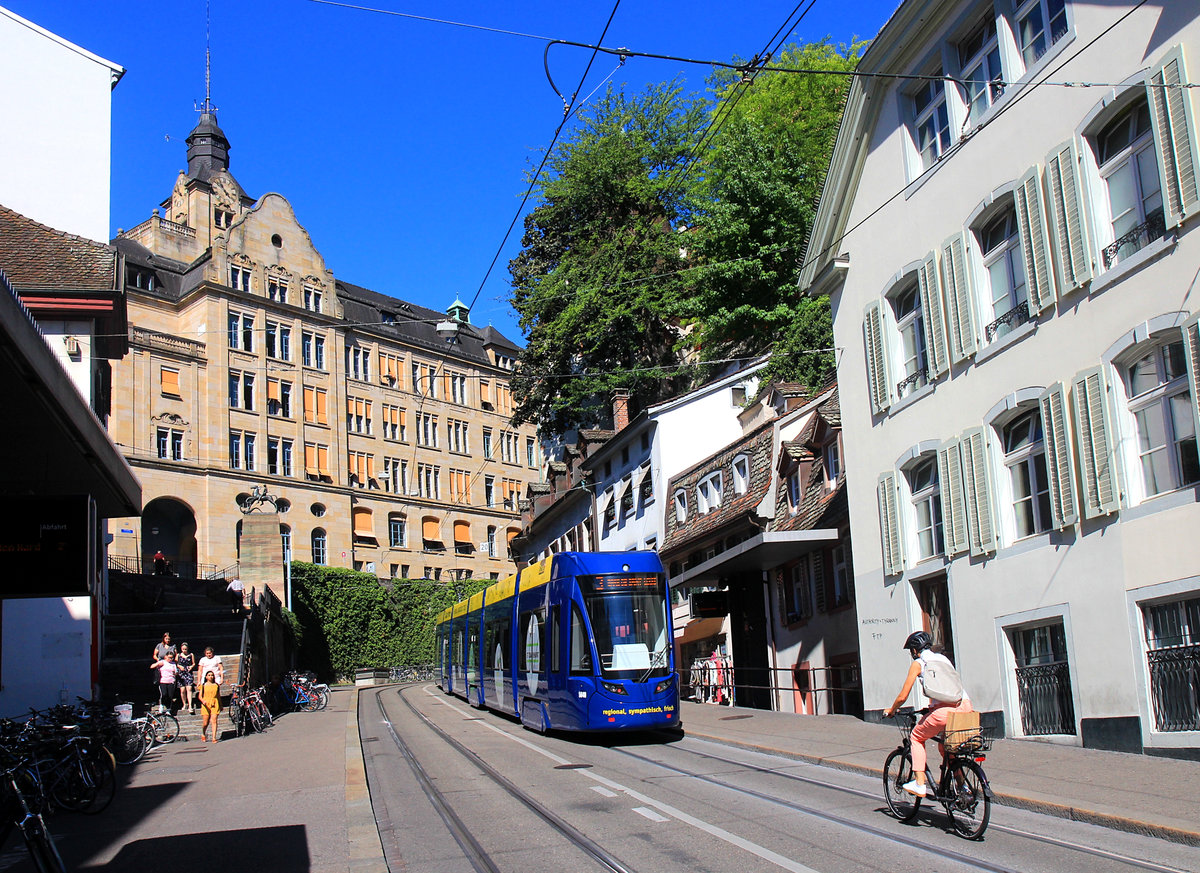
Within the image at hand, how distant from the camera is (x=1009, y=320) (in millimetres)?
16594

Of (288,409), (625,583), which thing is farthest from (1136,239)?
(288,409)

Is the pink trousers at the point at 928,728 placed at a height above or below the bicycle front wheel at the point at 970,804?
above

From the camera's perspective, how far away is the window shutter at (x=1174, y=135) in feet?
41.4

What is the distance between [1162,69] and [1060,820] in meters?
8.53

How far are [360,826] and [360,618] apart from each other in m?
51.9

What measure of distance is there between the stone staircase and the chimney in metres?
16.9

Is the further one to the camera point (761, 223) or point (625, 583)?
point (761, 223)

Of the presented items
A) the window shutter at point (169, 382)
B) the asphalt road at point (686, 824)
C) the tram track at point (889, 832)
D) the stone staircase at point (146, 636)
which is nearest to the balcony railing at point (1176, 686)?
the asphalt road at point (686, 824)

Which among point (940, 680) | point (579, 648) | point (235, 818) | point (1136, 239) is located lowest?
point (235, 818)

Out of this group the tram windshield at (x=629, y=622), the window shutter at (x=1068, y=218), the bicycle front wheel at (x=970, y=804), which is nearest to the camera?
the bicycle front wheel at (x=970, y=804)

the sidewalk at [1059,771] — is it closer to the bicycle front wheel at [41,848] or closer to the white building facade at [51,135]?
the bicycle front wheel at [41,848]

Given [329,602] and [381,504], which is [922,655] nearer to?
[329,602]

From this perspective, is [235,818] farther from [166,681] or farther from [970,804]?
[166,681]

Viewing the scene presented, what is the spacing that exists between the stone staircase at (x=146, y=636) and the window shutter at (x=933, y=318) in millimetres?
15444
